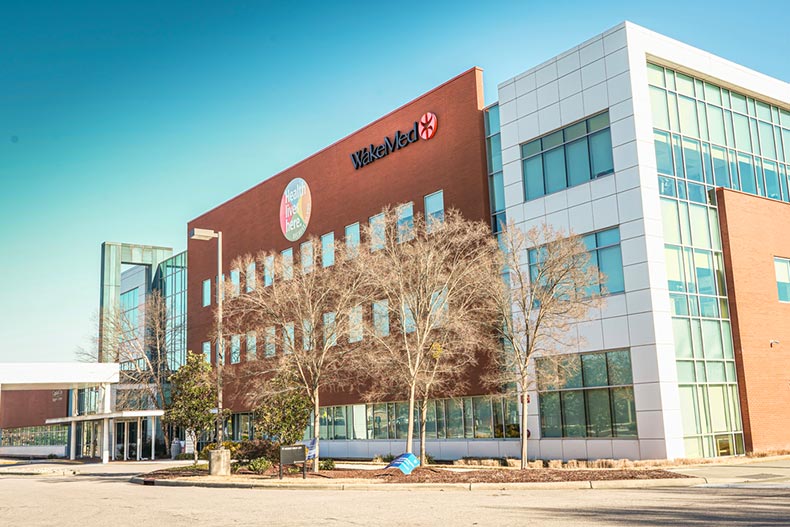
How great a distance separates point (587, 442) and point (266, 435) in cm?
1234

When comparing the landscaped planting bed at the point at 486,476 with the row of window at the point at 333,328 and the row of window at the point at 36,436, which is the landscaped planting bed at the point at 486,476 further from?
the row of window at the point at 36,436

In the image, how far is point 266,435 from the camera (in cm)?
2914

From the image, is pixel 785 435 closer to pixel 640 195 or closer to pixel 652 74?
pixel 640 195

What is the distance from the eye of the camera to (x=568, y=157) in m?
32.9

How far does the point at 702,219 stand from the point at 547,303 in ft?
31.3

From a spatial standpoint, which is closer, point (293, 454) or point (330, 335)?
point (293, 454)

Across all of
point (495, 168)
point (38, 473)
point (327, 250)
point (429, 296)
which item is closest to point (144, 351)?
point (38, 473)

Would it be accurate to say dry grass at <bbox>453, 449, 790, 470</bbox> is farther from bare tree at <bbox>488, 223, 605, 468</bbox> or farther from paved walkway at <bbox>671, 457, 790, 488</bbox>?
bare tree at <bbox>488, 223, 605, 468</bbox>

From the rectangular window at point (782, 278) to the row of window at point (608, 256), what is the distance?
8.06 meters

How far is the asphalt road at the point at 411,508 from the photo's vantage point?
13.5 meters

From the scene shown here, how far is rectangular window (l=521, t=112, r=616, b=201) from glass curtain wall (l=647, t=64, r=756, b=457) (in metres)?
2.09

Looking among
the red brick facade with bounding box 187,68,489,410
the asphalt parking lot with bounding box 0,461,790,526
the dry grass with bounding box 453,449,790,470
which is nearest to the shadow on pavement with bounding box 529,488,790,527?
the asphalt parking lot with bounding box 0,461,790,526

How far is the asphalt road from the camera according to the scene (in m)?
13.5

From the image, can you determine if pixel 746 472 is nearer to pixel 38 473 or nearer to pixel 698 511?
pixel 698 511
